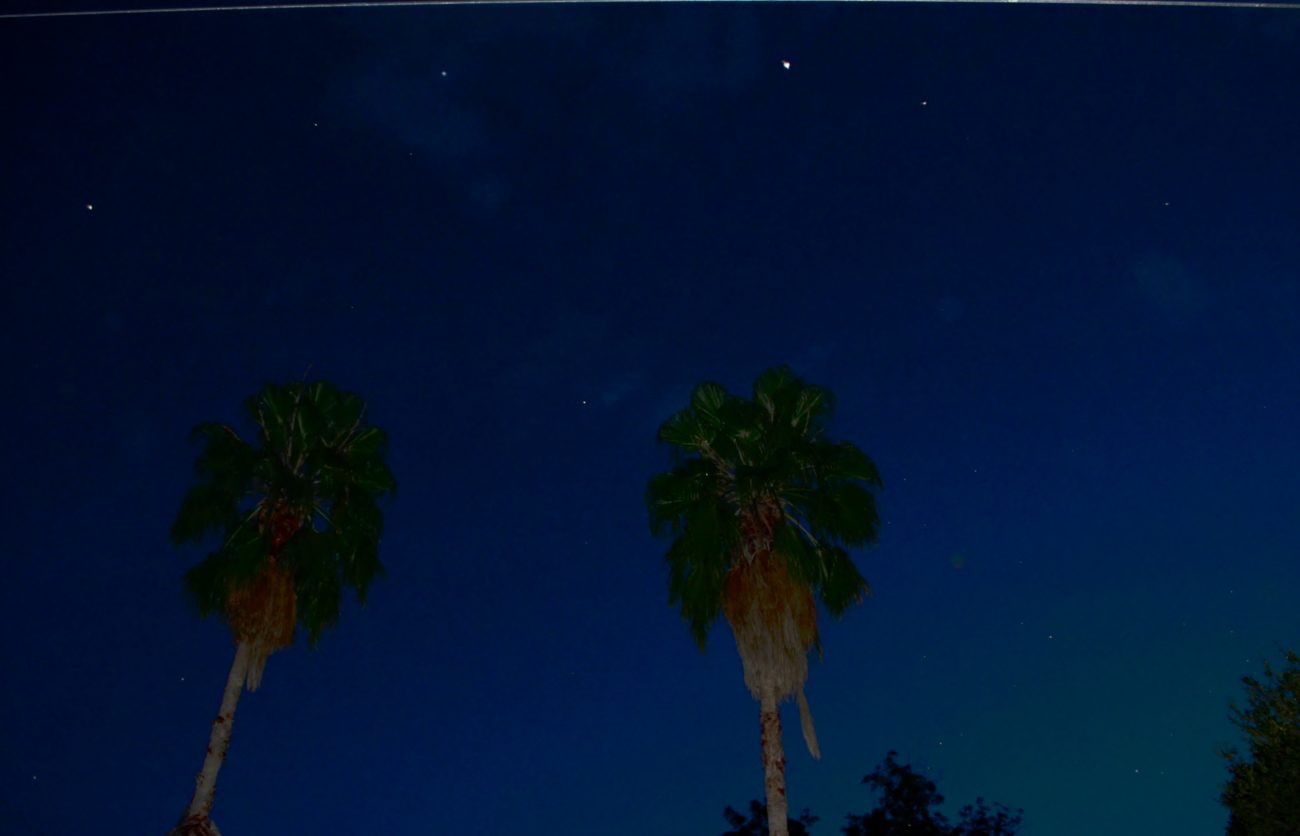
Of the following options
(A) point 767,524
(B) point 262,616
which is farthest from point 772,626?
(B) point 262,616

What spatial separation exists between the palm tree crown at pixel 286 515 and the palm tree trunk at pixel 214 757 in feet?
0.71

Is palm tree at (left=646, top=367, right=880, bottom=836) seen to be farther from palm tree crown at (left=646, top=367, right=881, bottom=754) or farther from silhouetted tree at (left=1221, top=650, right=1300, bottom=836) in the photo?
silhouetted tree at (left=1221, top=650, right=1300, bottom=836)

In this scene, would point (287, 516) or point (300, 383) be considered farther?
point (300, 383)

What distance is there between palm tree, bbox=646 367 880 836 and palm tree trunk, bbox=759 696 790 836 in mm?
16

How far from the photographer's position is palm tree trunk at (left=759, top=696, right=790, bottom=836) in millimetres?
15164

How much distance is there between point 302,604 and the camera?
1825 cm

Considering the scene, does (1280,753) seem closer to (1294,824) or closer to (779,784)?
(1294,824)

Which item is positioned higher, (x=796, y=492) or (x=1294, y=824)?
(x=796, y=492)

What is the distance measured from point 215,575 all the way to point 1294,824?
2080cm

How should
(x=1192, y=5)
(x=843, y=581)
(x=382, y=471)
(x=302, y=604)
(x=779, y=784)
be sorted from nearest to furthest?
1. (x=1192, y=5)
2. (x=779, y=784)
3. (x=843, y=581)
4. (x=302, y=604)
5. (x=382, y=471)

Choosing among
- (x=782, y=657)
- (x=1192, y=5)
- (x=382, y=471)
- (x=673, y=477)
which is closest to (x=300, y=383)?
(x=382, y=471)

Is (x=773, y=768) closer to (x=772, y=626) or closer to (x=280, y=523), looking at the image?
(x=772, y=626)

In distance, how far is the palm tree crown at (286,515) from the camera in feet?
58.0

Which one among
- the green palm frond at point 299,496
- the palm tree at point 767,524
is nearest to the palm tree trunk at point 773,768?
the palm tree at point 767,524
